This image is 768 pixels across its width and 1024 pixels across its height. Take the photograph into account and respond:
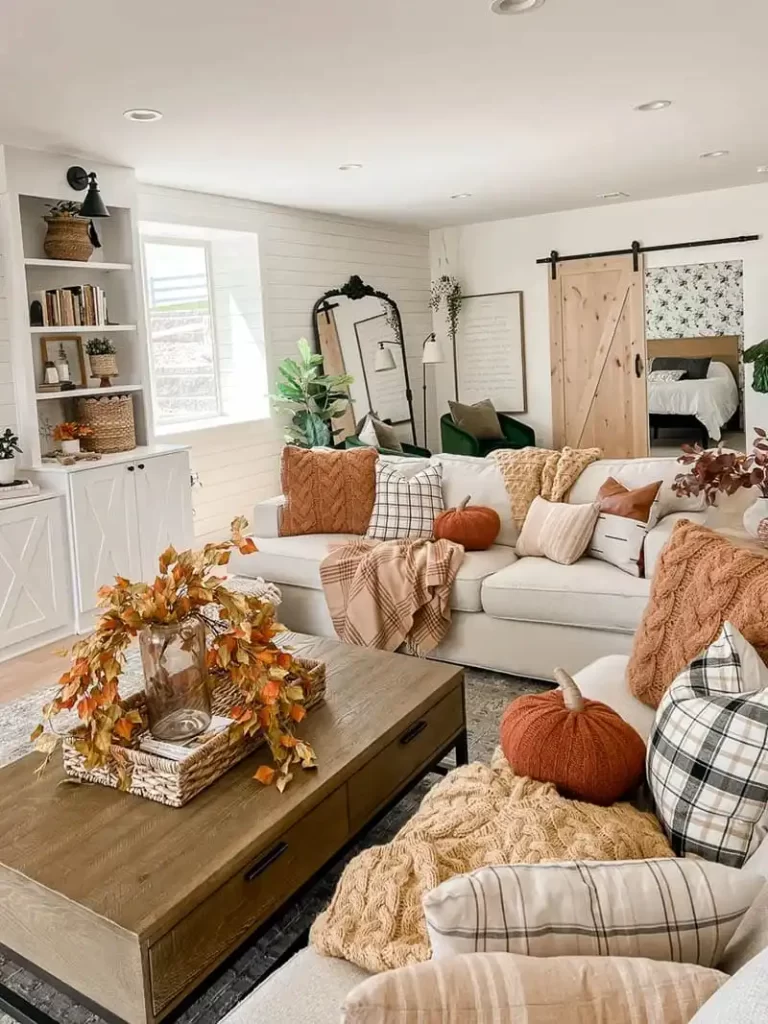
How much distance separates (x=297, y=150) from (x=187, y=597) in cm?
345

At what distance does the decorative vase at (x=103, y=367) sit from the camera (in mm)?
5015

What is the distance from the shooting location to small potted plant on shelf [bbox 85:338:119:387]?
16.5 ft

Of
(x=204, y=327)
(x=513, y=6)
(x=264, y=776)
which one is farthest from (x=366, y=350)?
(x=264, y=776)

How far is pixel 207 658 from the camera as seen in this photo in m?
2.10

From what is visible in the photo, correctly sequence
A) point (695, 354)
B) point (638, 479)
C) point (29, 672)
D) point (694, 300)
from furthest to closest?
point (695, 354), point (694, 300), point (29, 672), point (638, 479)

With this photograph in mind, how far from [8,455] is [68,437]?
0.44 meters

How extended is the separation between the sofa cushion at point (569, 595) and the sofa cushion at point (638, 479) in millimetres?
374

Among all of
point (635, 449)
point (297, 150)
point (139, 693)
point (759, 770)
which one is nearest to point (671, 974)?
point (759, 770)

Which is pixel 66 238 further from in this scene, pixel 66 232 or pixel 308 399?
pixel 308 399

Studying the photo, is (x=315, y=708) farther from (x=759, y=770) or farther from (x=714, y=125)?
(x=714, y=125)

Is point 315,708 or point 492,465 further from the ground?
point 492,465

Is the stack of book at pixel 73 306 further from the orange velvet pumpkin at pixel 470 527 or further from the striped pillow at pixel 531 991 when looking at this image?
the striped pillow at pixel 531 991

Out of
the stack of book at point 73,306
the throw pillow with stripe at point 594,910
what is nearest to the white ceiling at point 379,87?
the stack of book at point 73,306

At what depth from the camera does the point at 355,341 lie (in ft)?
24.0
